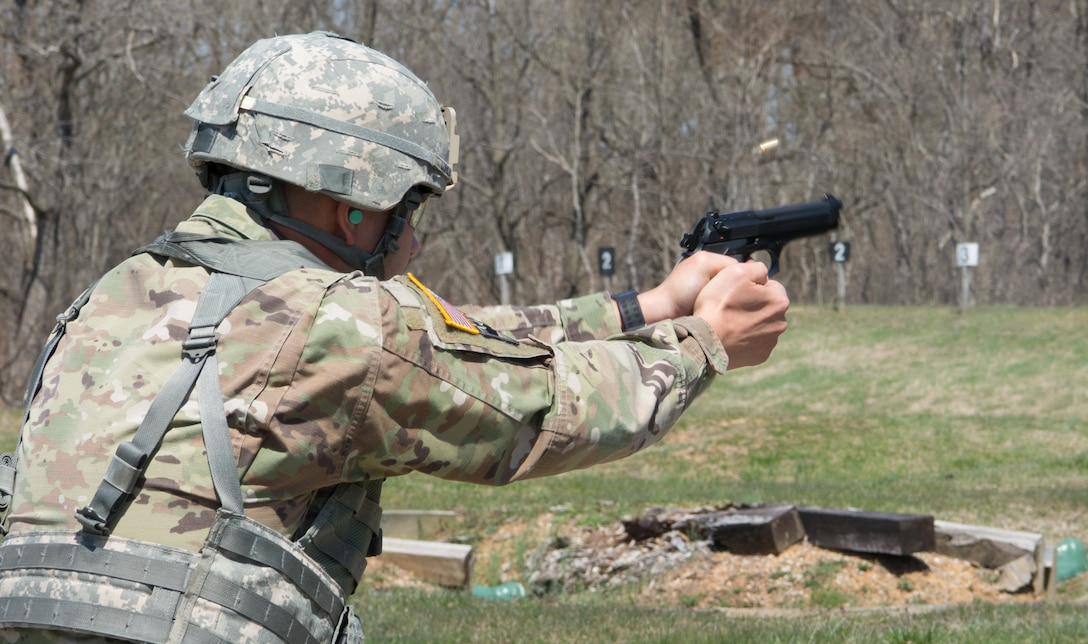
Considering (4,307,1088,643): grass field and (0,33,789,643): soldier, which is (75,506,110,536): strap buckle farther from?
(4,307,1088,643): grass field

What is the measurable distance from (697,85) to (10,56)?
770 inches

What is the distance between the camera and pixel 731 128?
33.9m

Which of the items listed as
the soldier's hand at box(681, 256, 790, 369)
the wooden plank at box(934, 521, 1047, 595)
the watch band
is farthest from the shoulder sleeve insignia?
the wooden plank at box(934, 521, 1047, 595)

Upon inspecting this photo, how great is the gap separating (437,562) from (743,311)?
643 centimetres

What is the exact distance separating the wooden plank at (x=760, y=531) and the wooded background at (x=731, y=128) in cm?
2279

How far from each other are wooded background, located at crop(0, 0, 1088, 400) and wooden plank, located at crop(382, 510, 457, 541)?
21.3 meters

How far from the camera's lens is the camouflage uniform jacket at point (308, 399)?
6.97 feet

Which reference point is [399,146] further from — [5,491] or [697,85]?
[697,85]

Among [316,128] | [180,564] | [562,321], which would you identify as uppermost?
[316,128]

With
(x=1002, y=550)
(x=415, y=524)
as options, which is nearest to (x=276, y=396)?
(x=1002, y=550)

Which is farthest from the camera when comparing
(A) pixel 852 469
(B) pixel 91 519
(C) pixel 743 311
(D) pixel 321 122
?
(A) pixel 852 469

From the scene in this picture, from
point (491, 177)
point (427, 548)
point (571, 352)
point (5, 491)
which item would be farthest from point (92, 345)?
point (491, 177)

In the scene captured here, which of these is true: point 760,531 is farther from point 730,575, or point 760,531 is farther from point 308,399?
point 308,399

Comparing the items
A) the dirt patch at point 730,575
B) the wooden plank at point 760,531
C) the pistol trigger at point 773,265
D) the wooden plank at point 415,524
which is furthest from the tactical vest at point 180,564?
the wooden plank at point 415,524
